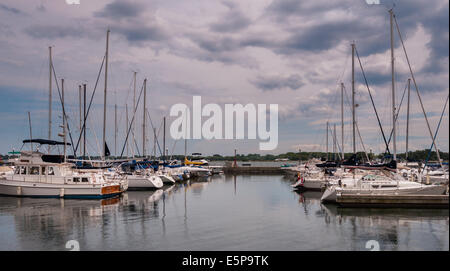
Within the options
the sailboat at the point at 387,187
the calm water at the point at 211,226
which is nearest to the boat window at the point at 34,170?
the calm water at the point at 211,226

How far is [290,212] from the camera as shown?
31406mm

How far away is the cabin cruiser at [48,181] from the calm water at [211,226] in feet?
7.36

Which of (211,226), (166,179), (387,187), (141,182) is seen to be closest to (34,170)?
(141,182)

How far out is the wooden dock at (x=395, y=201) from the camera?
1143 inches

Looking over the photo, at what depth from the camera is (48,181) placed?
1512 inches

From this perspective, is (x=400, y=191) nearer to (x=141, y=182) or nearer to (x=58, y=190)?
(x=141, y=182)

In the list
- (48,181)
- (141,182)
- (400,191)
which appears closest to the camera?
(400,191)

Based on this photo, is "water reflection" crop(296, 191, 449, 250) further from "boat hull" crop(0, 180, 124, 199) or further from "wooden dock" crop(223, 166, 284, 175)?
"wooden dock" crop(223, 166, 284, 175)

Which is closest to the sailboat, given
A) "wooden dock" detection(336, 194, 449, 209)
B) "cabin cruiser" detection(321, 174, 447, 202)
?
"cabin cruiser" detection(321, 174, 447, 202)

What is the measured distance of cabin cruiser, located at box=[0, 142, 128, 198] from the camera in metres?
37.9

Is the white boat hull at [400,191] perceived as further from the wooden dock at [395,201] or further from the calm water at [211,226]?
the calm water at [211,226]

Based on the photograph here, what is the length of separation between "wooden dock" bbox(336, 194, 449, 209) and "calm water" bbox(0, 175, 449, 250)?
2.81 ft

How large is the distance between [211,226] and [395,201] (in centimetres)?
1610
